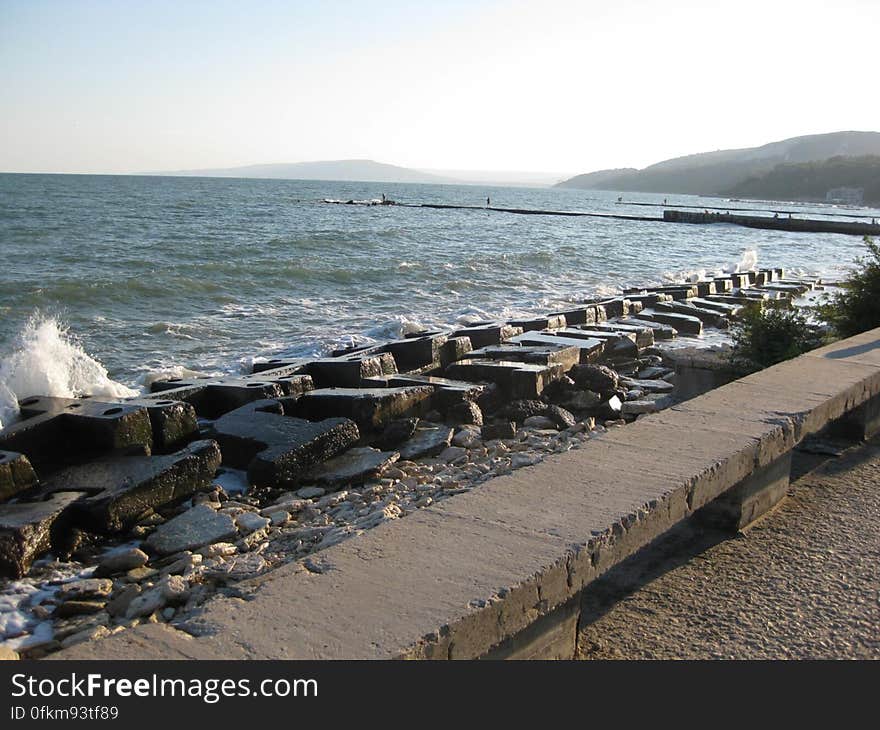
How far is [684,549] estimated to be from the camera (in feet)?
12.1

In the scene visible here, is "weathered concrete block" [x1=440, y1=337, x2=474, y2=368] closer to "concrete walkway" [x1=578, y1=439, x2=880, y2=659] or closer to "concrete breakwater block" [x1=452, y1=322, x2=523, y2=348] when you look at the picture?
"concrete breakwater block" [x1=452, y1=322, x2=523, y2=348]

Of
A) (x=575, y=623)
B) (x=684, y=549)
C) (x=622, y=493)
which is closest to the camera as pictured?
(x=575, y=623)

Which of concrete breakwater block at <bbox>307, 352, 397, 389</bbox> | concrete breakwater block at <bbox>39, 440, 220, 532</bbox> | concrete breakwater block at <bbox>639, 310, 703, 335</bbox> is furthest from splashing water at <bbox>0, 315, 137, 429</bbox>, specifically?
concrete breakwater block at <bbox>639, 310, 703, 335</bbox>

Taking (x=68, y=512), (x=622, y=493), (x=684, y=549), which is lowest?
(x=68, y=512)

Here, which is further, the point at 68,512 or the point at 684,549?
the point at 68,512

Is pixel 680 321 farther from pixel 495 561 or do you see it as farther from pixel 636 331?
pixel 495 561

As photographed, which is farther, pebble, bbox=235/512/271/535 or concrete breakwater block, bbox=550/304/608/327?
concrete breakwater block, bbox=550/304/608/327

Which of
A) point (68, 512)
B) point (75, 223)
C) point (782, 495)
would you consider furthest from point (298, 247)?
point (782, 495)

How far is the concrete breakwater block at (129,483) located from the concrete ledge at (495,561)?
3.07 m

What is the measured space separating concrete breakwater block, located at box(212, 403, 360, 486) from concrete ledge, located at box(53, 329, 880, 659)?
3.29 meters

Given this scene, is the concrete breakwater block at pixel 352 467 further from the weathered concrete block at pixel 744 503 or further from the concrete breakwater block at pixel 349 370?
the weathered concrete block at pixel 744 503

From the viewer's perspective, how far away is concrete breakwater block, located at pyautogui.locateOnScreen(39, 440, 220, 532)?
5.63m

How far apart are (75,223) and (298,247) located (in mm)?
15100
